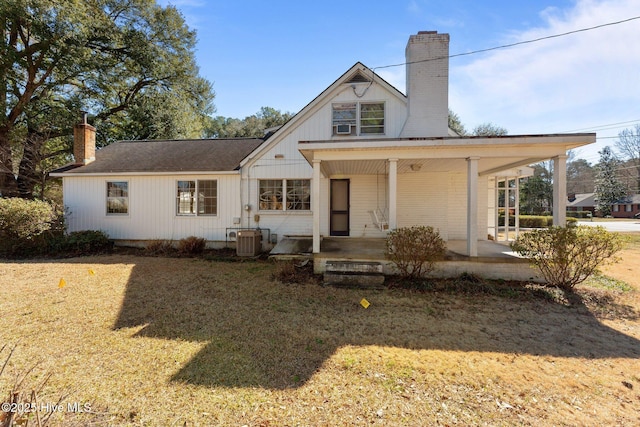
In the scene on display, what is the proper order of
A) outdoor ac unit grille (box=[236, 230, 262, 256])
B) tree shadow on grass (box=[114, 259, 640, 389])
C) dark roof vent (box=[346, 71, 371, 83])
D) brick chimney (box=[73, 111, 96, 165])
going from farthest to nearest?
brick chimney (box=[73, 111, 96, 165]), dark roof vent (box=[346, 71, 371, 83]), outdoor ac unit grille (box=[236, 230, 262, 256]), tree shadow on grass (box=[114, 259, 640, 389])

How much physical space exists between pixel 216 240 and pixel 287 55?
824 centimetres

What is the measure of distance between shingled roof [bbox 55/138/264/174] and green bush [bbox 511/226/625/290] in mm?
9516

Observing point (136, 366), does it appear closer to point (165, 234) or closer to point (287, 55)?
point (165, 234)

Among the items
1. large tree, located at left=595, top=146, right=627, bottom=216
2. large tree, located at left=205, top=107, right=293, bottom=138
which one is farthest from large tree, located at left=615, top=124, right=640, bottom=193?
large tree, located at left=205, top=107, right=293, bottom=138

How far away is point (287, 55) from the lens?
11727mm

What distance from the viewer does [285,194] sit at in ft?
34.6

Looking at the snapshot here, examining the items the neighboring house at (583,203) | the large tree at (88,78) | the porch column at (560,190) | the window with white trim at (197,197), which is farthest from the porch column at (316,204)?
the neighboring house at (583,203)

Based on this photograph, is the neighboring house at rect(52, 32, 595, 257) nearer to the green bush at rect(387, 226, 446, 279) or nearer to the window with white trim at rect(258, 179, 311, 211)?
the window with white trim at rect(258, 179, 311, 211)

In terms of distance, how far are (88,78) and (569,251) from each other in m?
25.7

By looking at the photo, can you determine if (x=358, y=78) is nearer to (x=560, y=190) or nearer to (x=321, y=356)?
(x=560, y=190)

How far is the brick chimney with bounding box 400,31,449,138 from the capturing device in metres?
8.70

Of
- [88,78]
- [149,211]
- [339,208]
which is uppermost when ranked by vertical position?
[88,78]

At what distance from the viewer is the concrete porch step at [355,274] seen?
6285 mm

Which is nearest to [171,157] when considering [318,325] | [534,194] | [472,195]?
[318,325]
